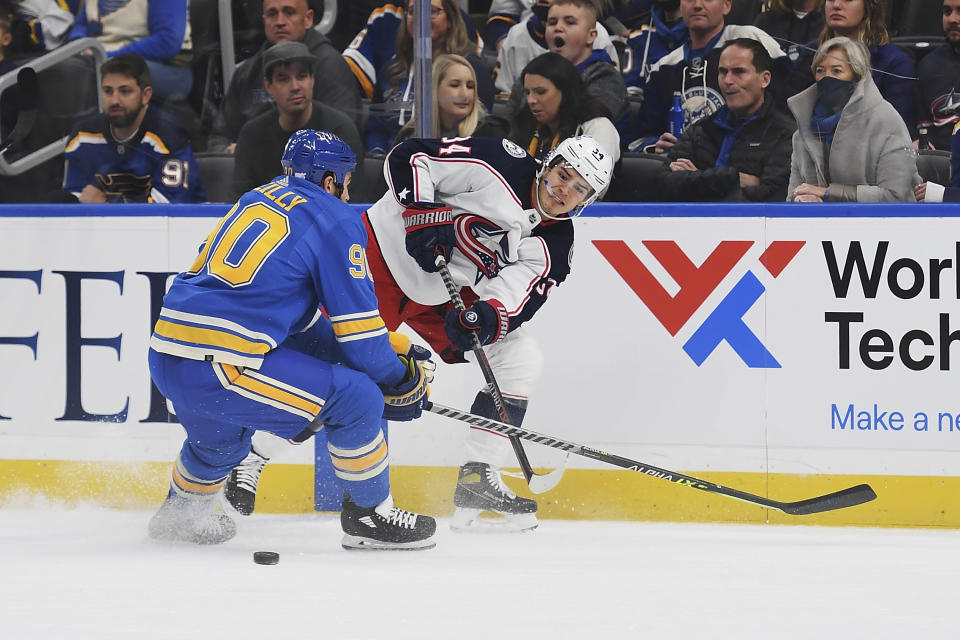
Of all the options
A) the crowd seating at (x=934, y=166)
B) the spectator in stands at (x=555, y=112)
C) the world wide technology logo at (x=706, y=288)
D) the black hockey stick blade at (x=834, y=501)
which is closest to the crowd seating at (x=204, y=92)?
the spectator in stands at (x=555, y=112)

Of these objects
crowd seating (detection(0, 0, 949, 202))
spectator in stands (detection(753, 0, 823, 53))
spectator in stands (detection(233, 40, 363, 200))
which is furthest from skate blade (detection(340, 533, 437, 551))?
spectator in stands (detection(753, 0, 823, 53))

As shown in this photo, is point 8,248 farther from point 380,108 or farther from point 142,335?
A: point 380,108

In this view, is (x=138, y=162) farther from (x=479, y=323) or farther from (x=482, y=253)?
(x=479, y=323)

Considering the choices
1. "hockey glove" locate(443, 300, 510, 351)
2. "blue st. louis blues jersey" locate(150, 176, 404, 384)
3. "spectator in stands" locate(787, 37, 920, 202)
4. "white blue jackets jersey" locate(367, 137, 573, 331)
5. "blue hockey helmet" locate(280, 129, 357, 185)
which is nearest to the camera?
"blue st. louis blues jersey" locate(150, 176, 404, 384)

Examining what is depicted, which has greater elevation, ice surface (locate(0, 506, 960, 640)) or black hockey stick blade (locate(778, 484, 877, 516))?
black hockey stick blade (locate(778, 484, 877, 516))

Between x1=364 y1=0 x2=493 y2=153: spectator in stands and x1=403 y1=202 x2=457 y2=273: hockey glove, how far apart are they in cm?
45

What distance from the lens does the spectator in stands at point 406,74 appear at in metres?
3.93

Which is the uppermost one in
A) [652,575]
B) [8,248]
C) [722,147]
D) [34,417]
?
[722,147]

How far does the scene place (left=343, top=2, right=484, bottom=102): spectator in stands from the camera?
3967 millimetres

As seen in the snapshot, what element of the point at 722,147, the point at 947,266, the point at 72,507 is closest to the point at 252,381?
the point at 72,507

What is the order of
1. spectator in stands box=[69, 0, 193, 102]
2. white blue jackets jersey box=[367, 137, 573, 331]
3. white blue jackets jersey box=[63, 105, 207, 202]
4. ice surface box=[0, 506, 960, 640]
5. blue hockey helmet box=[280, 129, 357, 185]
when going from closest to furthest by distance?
ice surface box=[0, 506, 960, 640] → blue hockey helmet box=[280, 129, 357, 185] → white blue jackets jersey box=[367, 137, 573, 331] → white blue jackets jersey box=[63, 105, 207, 202] → spectator in stands box=[69, 0, 193, 102]

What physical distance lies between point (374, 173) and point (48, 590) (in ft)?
5.73

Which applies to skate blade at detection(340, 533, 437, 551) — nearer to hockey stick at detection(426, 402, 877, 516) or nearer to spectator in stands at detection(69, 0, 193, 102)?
hockey stick at detection(426, 402, 877, 516)

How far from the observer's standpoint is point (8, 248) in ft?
13.2
